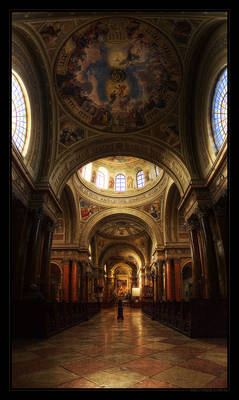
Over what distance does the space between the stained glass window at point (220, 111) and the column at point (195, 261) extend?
4420mm

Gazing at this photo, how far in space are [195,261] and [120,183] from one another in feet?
57.0

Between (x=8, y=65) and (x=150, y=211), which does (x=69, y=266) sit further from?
(x=8, y=65)

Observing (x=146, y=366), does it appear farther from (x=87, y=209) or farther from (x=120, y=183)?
(x=120, y=183)

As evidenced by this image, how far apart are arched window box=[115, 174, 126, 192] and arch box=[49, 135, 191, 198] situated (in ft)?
42.9

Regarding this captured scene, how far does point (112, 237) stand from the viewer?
37.7 m

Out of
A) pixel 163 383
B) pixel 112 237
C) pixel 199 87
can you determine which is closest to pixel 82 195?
pixel 112 237

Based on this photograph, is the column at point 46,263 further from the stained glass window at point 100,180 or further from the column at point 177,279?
the stained glass window at point 100,180

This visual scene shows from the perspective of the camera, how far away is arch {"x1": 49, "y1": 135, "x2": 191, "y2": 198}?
599 inches

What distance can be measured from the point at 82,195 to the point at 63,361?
21.3 m

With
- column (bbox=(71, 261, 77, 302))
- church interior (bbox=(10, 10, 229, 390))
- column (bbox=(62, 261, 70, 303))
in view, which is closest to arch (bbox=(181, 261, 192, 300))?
church interior (bbox=(10, 10, 229, 390))

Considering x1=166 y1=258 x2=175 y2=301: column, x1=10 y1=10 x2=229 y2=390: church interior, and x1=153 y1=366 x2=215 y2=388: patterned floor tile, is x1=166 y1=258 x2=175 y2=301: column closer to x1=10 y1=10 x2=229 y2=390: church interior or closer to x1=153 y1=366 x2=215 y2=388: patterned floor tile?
x1=10 y1=10 x2=229 y2=390: church interior

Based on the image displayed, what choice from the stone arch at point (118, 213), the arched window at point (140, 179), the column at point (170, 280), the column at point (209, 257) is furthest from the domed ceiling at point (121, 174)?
the column at point (209, 257)

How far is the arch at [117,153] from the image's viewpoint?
15211 mm

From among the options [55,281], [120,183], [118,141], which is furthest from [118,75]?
[55,281]
